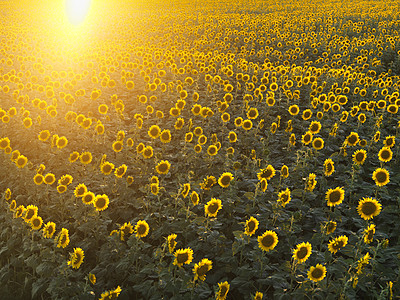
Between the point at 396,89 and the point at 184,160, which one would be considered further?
the point at 396,89

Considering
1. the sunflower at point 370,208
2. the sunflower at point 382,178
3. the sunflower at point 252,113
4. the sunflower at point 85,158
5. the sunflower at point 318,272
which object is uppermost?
the sunflower at point 252,113

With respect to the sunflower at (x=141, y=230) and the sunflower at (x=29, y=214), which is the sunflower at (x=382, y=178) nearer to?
the sunflower at (x=141, y=230)

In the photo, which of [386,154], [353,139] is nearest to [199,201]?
[353,139]

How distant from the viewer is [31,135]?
6363 mm

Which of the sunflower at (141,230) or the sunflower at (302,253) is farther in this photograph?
the sunflower at (141,230)

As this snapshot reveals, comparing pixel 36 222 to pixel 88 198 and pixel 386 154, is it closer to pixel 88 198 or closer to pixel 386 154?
pixel 88 198

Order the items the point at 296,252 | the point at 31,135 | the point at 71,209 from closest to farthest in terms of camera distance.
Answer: the point at 296,252 < the point at 71,209 < the point at 31,135

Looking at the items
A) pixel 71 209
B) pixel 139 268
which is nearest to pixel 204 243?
pixel 139 268

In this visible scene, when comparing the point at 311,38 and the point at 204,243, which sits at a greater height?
the point at 311,38

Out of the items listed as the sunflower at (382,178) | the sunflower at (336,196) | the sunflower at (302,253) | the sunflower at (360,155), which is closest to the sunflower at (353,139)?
the sunflower at (360,155)

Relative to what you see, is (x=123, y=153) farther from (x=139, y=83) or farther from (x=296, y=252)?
(x=139, y=83)

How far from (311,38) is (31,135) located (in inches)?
473

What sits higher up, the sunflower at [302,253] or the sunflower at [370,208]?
the sunflower at [370,208]

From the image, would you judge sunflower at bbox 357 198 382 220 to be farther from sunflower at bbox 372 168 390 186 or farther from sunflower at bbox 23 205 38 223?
sunflower at bbox 23 205 38 223
